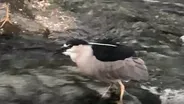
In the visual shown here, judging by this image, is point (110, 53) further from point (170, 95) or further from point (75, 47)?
point (170, 95)

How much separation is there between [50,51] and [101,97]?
63.8 inches

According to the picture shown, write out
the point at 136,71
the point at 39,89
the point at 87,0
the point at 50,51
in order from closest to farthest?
the point at 136,71 → the point at 39,89 → the point at 50,51 → the point at 87,0

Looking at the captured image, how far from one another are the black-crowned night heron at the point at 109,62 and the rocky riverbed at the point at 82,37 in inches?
14.8

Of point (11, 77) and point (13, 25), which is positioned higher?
point (13, 25)

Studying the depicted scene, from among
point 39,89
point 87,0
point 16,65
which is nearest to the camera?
point 39,89

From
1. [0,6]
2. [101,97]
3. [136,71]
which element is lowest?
A: [101,97]

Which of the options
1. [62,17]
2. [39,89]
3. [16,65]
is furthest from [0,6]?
[39,89]

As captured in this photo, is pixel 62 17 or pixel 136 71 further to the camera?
pixel 62 17

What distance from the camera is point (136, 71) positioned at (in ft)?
17.3

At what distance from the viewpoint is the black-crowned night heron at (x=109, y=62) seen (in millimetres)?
5207

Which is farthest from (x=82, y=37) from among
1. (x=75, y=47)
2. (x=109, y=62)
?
(x=109, y=62)

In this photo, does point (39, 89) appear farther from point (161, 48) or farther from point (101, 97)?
point (161, 48)

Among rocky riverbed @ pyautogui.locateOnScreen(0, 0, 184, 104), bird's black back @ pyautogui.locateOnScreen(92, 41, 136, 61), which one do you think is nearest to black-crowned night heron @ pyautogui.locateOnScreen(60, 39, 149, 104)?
bird's black back @ pyautogui.locateOnScreen(92, 41, 136, 61)

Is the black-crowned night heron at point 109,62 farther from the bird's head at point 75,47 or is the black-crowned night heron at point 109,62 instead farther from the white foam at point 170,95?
the white foam at point 170,95
